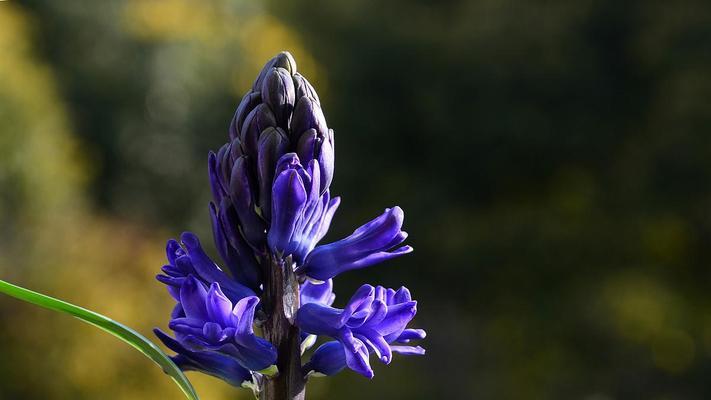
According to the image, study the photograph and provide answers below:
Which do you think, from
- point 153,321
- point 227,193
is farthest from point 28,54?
point 227,193

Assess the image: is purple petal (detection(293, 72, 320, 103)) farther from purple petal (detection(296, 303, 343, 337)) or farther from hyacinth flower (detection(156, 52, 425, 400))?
purple petal (detection(296, 303, 343, 337))

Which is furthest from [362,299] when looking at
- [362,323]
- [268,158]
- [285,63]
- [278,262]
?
[285,63]

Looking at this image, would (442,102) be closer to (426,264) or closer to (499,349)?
(426,264)

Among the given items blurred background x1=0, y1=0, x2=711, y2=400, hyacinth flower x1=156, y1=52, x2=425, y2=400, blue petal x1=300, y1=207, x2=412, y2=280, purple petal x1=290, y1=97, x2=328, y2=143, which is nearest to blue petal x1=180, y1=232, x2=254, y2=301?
hyacinth flower x1=156, y1=52, x2=425, y2=400

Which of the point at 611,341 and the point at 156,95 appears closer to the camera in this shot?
the point at 611,341

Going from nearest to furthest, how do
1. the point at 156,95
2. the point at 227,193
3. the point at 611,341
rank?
the point at 227,193, the point at 611,341, the point at 156,95

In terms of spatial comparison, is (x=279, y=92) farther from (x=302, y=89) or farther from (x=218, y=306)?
(x=218, y=306)

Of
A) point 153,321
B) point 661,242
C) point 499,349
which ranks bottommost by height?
point 153,321

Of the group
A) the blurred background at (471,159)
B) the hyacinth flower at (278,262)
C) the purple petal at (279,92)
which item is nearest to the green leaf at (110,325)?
the hyacinth flower at (278,262)

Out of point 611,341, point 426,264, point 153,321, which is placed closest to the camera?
point 153,321
